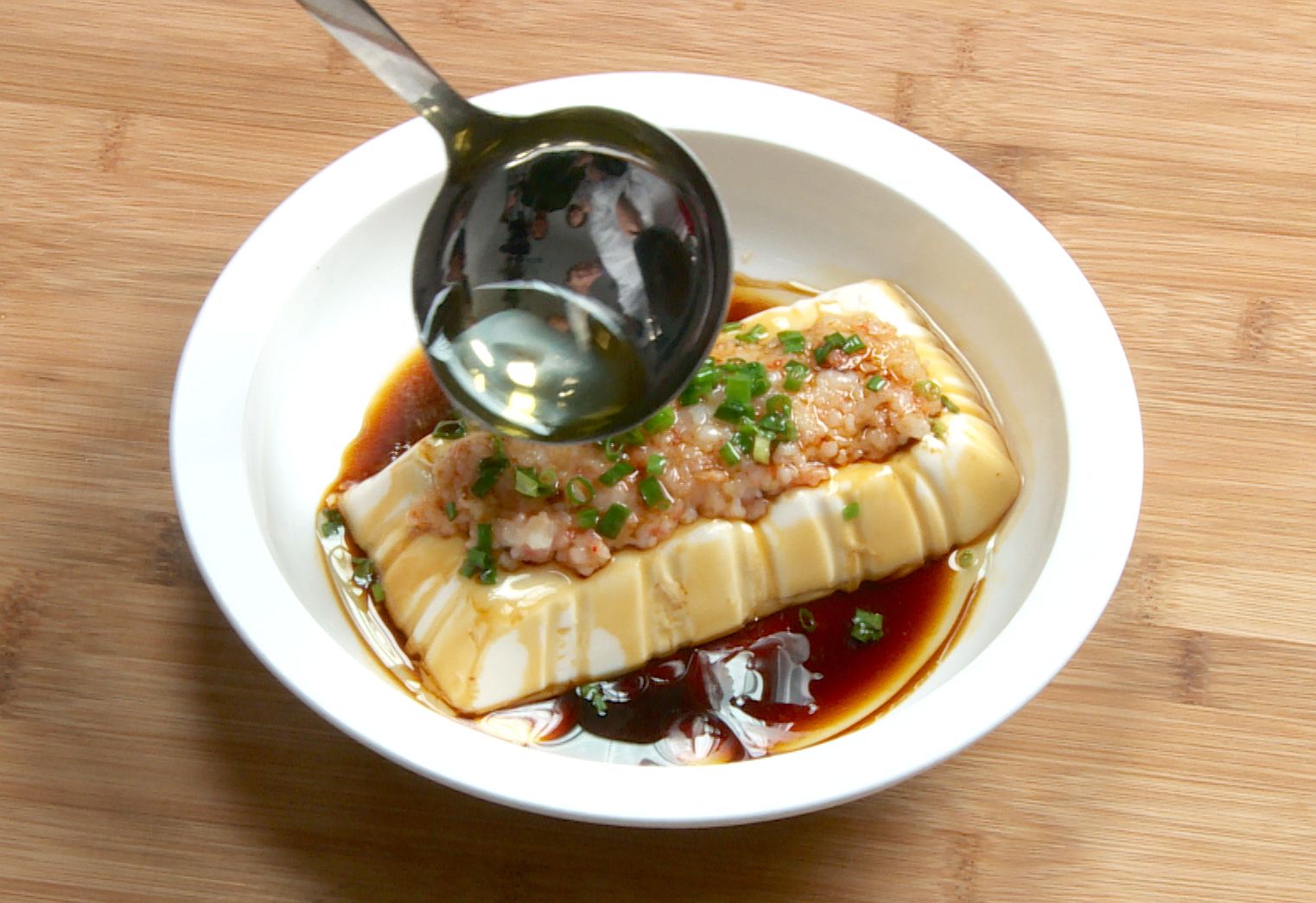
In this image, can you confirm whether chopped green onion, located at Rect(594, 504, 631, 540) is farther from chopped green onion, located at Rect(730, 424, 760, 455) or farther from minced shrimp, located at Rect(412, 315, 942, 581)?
chopped green onion, located at Rect(730, 424, 760, 455)

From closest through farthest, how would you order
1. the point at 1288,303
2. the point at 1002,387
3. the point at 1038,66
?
1. the point at 1002,387
2. the point at 1288,303
3. the point at 1038,66

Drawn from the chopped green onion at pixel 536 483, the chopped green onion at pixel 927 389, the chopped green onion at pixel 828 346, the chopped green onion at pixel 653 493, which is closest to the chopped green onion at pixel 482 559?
the chopped green onion at pixel 536 483

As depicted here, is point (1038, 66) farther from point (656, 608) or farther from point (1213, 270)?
point (656, 608)

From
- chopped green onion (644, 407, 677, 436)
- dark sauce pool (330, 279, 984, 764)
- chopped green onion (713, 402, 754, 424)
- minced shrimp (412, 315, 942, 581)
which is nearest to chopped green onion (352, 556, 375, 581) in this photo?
dark sauce pool (330, 279, 984, 764)

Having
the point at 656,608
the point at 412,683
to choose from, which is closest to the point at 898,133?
the point at 656,608

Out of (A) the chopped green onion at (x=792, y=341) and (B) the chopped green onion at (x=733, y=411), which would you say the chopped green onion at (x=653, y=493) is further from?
(A) the chopped green onion at (x=792, y=341)

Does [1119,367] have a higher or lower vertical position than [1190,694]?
higher
